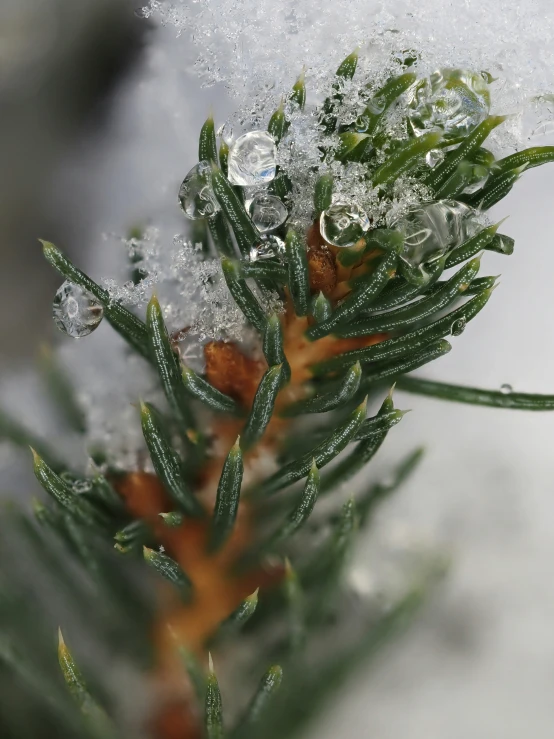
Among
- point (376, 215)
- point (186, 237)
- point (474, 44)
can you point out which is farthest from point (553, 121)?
point (186, 237)

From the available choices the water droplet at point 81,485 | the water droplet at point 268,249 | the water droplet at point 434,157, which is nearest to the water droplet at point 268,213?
the water droplet at point 268,249

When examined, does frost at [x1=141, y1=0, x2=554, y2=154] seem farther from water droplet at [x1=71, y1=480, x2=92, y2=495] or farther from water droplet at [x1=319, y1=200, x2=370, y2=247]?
water droplet at [x1=71, y1=480, x2=92, y2=495]

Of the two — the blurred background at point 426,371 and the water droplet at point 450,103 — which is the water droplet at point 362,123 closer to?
the water droplet at point 450,103

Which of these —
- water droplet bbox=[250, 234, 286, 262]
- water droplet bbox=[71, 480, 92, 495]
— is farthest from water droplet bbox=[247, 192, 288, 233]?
water droplet bbox=[71, 480, 92, 495]

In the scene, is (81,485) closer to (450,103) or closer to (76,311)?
(76,311)

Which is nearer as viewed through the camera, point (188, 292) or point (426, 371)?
point (188, 292)

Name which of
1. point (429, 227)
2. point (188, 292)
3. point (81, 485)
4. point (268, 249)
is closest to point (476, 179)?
point (429, 227)
